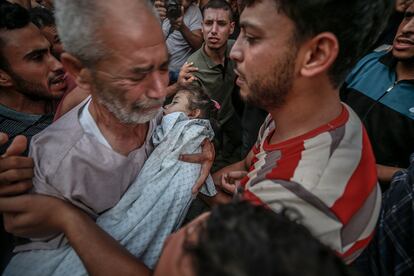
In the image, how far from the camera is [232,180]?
1.68 m

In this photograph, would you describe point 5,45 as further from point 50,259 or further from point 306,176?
point 306,176

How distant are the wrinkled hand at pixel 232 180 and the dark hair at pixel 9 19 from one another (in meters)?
1.58

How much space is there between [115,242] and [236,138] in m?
3.42

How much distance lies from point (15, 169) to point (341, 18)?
136 centimetres

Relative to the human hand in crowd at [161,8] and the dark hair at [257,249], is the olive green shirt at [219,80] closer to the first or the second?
the human hand in crowd at [161,8]

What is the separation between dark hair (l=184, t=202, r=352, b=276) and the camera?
0.59m

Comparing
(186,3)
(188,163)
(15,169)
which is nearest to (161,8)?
(186,3)

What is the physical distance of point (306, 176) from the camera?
0.97 meters

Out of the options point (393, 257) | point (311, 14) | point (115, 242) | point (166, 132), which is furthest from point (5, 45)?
point (393, 257)

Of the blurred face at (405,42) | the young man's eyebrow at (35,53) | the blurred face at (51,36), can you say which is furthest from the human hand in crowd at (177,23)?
the blurred face at (405,42)

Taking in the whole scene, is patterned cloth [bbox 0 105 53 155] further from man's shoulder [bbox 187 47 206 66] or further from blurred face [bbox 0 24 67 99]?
man's shoulder [bbox 187 47 206 66]

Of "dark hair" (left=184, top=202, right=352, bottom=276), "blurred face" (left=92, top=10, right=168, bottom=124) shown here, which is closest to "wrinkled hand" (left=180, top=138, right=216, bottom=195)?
"blurred face" (left=92, top=10, right=168, bottom=124)

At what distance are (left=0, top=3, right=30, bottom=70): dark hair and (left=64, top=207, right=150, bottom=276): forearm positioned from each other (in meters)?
1.30

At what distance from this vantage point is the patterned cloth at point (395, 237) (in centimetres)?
137
